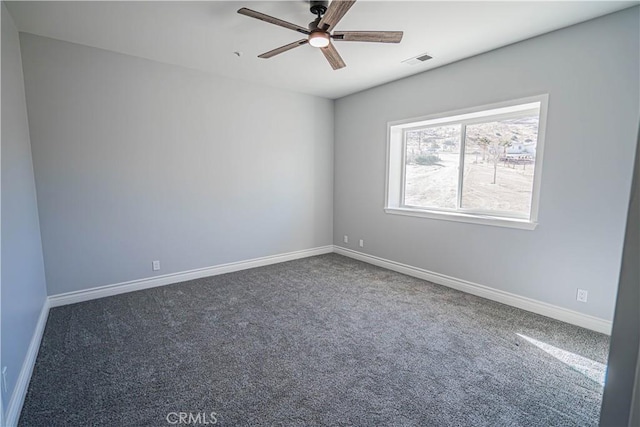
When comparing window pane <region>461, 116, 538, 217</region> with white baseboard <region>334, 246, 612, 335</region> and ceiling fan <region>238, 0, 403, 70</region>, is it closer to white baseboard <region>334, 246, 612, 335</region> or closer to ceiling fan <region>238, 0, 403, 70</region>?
white baseboard <region>334, 246, 612, 335</region>

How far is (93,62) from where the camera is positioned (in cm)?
320

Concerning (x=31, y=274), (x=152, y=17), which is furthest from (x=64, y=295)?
(x=152, y=17)

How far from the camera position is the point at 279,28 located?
9.18 ft

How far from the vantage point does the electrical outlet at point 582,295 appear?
274cm

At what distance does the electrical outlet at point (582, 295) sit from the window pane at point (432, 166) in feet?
5.18

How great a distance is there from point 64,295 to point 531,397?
4.31 metres

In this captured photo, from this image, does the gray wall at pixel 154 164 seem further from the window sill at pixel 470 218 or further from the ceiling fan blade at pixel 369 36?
the ceiling fan blade at pixel 369 36

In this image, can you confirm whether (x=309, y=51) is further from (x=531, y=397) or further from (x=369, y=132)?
(x=531, y=397)

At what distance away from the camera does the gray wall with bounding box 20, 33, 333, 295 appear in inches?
122

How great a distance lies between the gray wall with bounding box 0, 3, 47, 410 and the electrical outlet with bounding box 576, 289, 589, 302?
13.9 feet

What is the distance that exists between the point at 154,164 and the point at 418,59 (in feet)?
11.2

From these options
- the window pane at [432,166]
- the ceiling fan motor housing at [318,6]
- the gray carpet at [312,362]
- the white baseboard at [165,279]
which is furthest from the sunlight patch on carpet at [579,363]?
the white baseboard at [165,279]

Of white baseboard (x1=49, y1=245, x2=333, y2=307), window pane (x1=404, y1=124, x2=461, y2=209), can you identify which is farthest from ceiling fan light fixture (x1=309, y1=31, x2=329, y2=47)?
white baseboard (x1=49, y1=245, x2=333, y2=307)

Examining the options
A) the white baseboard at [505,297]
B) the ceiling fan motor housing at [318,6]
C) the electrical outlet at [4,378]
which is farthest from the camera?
the white baseboard at [505,297]
